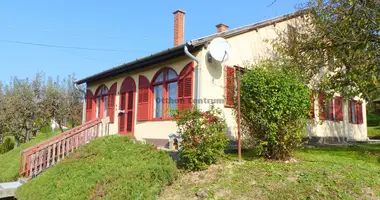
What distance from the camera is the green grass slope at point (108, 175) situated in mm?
4961

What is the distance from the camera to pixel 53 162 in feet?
24.1

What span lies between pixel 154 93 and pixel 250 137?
4872mm

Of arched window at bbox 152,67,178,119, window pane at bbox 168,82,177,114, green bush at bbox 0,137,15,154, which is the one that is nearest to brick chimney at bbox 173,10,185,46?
arched window at bbox 152,67,178,119

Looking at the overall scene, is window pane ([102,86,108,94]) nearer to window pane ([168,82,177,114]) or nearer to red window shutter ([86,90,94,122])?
red window shutter ([86,90,94,122])

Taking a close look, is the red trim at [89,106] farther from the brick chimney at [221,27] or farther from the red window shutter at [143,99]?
the brick chimney at [221,27]

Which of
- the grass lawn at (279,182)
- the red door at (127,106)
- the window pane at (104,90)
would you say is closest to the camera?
the grass lawn at (279,182)

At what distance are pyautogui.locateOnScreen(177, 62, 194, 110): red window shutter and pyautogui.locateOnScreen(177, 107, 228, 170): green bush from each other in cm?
260

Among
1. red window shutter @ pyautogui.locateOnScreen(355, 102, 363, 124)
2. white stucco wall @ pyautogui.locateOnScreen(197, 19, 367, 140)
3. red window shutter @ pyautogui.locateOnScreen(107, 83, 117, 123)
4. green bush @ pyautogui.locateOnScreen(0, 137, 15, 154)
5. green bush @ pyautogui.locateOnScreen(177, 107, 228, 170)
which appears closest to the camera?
green bush @ pyautogui.locateOnScreen(177, 107, 228, 170)

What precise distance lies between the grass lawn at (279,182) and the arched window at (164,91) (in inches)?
163

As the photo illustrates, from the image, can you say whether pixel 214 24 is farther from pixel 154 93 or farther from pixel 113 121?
pixel 113 121

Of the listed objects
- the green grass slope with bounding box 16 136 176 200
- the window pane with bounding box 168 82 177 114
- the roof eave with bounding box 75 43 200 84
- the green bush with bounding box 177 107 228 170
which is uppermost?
the roof eave with bounding box 75 43 200 84

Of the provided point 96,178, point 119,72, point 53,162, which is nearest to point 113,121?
point 119,72

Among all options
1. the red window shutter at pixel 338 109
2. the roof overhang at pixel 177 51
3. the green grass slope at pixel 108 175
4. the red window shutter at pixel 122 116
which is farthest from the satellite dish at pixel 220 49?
the red window shutter at pixel 338 109

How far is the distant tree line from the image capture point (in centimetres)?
1508
